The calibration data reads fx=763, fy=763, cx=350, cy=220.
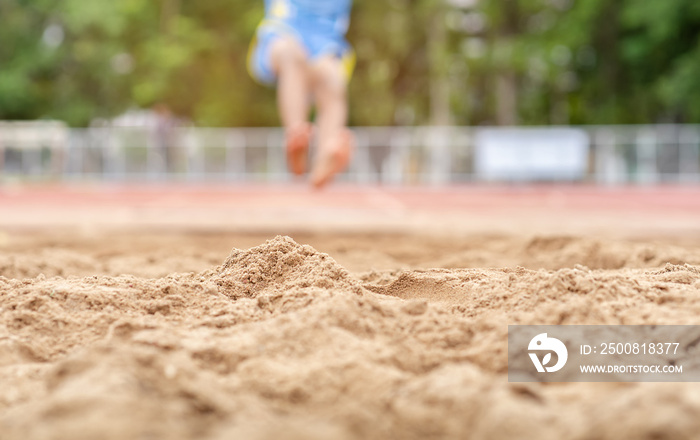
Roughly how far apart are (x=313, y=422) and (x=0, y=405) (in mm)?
609

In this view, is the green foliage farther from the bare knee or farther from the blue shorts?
the bare knee

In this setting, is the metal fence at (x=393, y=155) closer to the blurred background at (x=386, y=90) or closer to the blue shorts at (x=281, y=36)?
the blurred background at (x=386, y=90)

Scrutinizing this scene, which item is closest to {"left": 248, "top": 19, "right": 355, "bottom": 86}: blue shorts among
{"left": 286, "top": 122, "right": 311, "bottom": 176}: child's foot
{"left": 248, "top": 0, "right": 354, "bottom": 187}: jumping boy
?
{"left": 248, "top": 0, "right": 354, "bottom": 187}: jumping boy

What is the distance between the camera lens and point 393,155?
20969 millimetres

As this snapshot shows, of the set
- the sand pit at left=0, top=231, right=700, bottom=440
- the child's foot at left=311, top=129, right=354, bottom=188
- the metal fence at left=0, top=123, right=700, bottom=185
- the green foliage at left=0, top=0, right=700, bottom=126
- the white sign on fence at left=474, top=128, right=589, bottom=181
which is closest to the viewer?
the sand pit at left=0, top=231, right=700, bottom=440

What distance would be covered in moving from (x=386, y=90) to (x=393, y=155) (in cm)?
470

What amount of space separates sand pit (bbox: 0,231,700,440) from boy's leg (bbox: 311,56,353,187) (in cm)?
345

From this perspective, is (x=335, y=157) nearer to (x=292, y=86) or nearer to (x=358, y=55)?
(x=292, y=86)

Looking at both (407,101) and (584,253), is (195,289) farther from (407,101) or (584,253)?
(407,101)

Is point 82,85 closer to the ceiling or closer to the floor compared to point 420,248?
closer to the ceiling

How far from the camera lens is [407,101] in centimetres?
2742

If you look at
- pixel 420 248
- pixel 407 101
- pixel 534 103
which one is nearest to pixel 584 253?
pixel 420 248

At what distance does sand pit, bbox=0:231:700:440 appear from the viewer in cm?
109

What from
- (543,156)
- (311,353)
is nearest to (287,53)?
(311,353)
